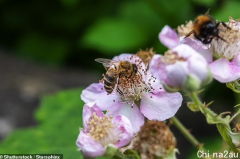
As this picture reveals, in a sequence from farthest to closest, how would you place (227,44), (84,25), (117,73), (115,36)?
(84,25)
(115,36)
(117,73)
(227,44)

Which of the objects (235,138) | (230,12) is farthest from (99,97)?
(230,12)

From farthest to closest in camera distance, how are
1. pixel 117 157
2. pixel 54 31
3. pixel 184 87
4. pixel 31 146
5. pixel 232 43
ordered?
1. pixel 54 31
2. pixel 31 146
3. pixel 232 43
4. pixel 117 157
5. pixel 184 87

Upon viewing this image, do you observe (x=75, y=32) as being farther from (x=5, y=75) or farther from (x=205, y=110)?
(x=205, y=110)

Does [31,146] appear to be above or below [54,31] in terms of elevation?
below

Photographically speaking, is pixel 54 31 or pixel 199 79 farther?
pixel 54 31

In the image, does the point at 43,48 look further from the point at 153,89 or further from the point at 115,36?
the point at 153,89

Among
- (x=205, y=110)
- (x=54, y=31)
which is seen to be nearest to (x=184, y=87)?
(x=205, y=110)
